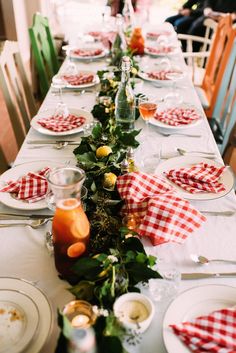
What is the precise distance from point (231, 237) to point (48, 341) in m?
0.49

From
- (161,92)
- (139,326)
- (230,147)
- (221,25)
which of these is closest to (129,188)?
(139,326)

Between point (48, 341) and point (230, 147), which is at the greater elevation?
point (48, 341)

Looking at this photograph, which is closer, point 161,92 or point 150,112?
point 150,112

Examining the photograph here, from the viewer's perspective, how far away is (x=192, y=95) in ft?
5.80

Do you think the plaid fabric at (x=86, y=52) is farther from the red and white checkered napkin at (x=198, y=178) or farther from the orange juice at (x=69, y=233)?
the orange juice at (x=69, y=233)

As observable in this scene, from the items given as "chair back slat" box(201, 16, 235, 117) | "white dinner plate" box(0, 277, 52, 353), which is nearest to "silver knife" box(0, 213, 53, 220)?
"white dinner plate" box(0, 277, 52, 353)

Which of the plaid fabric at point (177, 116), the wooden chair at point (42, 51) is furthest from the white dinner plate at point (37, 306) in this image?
the wooden chair at point (42, 51)

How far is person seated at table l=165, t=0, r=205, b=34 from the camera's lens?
166 inches

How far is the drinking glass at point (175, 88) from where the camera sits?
1658 mm

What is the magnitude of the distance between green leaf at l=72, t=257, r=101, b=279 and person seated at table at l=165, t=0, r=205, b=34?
13.3 feet

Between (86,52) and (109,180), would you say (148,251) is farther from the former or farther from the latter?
(86,52)

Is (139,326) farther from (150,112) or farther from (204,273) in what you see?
(150,112)

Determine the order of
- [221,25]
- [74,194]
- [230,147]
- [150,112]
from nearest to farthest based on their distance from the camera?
[74,194], [150,112], [230,147], [221,25]

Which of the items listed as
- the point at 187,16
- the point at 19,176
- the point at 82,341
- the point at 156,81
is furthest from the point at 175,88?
the point at 187,16
